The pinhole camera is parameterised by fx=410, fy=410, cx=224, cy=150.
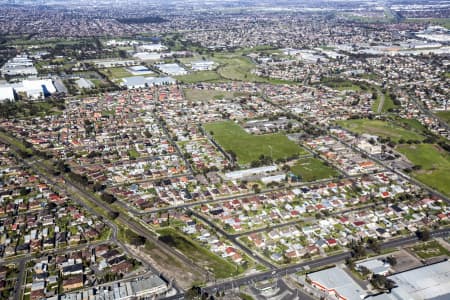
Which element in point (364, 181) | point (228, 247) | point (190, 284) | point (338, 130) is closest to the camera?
point (190, 284)

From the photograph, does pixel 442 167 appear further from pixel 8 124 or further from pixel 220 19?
pixel 220 19

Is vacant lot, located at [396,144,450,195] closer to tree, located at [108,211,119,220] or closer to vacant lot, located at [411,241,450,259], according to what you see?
vacant lot, located at [411,241,450,259]

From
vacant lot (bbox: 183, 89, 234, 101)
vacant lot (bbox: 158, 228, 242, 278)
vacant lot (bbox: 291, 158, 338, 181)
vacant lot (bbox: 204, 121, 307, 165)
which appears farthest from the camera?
vacant lot (bbox: 183, 89, 234, 101)

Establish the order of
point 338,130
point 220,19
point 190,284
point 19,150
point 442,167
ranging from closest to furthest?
point 190,284 → point 442,167 → point 19,150 → point 338,130 → point 220,19

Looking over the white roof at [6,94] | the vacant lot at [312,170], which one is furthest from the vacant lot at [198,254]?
the white roof at [6,94]

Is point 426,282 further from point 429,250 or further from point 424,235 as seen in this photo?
point 424,235

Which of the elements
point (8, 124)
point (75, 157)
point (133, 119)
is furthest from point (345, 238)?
point (8, 124)

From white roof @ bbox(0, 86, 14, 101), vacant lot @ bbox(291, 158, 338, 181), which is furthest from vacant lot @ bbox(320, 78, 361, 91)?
white roof @ bbox(0, 86, 14, 101)
